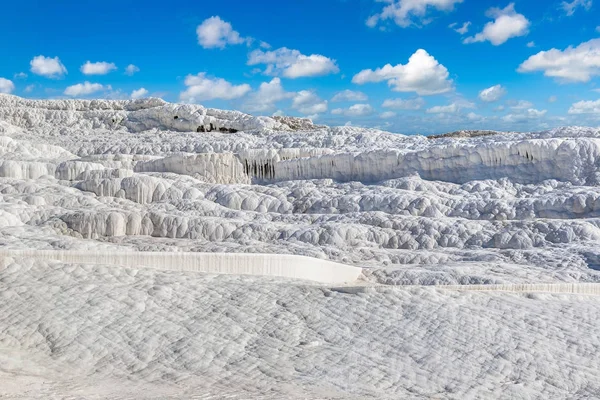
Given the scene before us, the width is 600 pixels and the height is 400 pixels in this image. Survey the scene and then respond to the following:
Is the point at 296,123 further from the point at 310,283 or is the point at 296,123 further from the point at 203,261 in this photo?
the point at 310,283

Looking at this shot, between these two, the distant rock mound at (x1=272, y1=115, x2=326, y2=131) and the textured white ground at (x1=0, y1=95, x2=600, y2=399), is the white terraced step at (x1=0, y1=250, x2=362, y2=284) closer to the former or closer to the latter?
the textured white ground at (x1=0, y1=95, x2=600, y2=399)

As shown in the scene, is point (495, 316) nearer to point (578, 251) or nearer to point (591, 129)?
point (578, 251)

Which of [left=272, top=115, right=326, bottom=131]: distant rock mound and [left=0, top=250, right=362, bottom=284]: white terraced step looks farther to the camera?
[left=272, top=115, right=326, bottom=131]: distant rock mound

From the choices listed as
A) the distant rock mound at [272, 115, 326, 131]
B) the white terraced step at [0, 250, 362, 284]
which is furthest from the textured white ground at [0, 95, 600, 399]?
the distant rock mound at [272, 115, 326, 131]

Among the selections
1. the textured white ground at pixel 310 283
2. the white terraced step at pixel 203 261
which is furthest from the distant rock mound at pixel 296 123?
the white terraced step at pixel 203 261

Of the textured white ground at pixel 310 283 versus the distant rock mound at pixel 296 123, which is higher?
the distant rock mound at pixel 296 123

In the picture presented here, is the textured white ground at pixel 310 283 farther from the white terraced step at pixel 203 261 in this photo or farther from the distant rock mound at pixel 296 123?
the distant rock mound at pixel 296 123

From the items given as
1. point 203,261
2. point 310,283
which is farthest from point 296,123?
point 310,283

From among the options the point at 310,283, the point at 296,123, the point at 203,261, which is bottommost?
the point at 310,283
